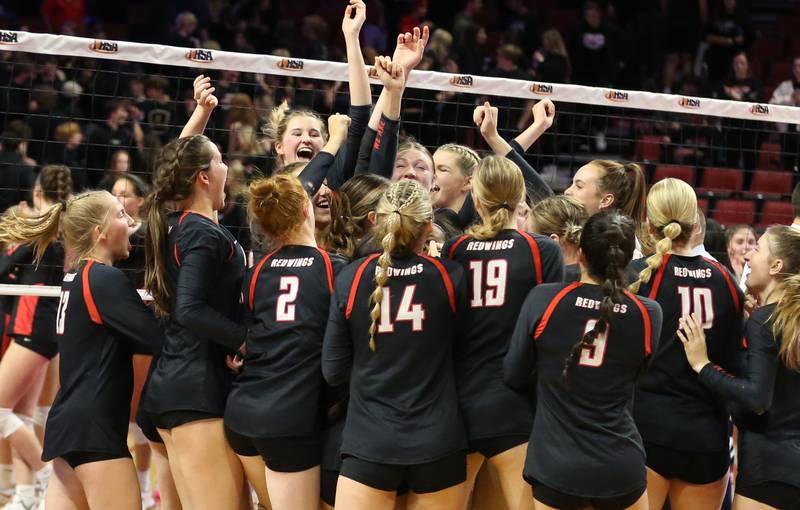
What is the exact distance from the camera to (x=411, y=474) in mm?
4121

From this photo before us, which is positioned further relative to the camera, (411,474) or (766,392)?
(766,392)

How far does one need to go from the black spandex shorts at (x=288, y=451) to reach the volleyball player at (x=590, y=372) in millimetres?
918

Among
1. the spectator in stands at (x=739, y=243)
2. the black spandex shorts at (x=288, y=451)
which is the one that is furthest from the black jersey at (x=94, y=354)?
the spectator in stands at (x=739, y=243)

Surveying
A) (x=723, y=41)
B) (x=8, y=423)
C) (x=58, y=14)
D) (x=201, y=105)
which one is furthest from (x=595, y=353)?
(x=58, y=14)

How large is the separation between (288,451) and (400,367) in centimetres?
66

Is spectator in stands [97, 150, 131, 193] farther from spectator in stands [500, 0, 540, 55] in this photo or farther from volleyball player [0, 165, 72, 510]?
spectator in stands [500, 0, 540, 55]

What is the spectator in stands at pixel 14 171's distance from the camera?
892cm

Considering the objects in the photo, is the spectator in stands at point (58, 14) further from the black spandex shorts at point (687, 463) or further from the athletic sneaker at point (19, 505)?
the black spandex shorts at point (687, 463)

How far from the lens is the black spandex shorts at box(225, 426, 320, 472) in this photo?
4355 millimetres

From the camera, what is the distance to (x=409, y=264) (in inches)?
164

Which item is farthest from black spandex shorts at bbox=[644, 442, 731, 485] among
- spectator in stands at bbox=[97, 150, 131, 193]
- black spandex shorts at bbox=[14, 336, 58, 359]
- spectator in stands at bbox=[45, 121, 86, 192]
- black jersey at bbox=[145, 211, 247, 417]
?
spectator in stands at bbox=[45, 121, 86, 192]

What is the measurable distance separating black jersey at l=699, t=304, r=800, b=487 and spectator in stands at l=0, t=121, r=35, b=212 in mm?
6015

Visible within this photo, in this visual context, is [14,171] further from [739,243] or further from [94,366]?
[739,243]

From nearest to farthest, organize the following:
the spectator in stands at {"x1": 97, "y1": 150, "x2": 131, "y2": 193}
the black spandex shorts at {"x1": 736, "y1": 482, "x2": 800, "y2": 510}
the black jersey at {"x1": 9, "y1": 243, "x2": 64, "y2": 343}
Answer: the black spandex shorts at {"x1": 736, "y1": 482, "x2": 800, "y2": 510}
the black jersey at {"x1": 9, "y1": 243, "x2": 64, "y2": 343}
the spectator in stands at {"x1": 97, "y1": 150, "x2": 131, "y2": 193}
